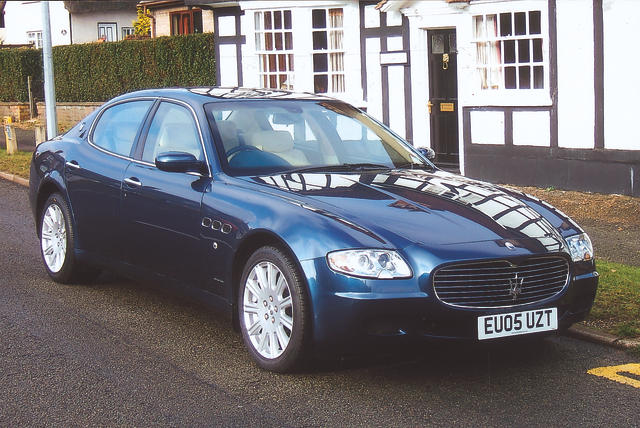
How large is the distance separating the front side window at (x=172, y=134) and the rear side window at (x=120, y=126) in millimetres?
230

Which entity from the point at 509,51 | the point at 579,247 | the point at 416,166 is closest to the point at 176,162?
the point at 416,166

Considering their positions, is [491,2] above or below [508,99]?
above

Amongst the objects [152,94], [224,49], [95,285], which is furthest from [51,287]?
[224,49]

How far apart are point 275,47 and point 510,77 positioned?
5.79m

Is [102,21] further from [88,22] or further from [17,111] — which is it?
[17,111]

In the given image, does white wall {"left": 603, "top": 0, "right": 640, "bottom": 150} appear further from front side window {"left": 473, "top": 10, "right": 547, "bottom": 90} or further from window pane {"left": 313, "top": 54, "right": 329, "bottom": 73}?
window pane {"left": 313, "top": 54, "right": 329, "bottom": 73}

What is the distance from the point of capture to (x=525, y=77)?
15.3 m

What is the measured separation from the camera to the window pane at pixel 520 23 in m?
15.2

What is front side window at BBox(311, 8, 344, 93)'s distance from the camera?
61.8 feet

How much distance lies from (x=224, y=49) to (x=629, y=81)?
9329mm

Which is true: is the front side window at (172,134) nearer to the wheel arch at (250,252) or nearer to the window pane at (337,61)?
the wheel arch at (250,252)

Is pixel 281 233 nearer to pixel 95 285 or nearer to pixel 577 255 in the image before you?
pixel 577 255

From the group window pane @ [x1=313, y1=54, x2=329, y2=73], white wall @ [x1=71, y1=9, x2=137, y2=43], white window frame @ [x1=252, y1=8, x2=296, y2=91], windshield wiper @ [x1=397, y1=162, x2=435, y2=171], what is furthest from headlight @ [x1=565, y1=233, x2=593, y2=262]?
white wall @ [x1=71, y1=9, x2=137, y2=43]

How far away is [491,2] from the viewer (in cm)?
1552
